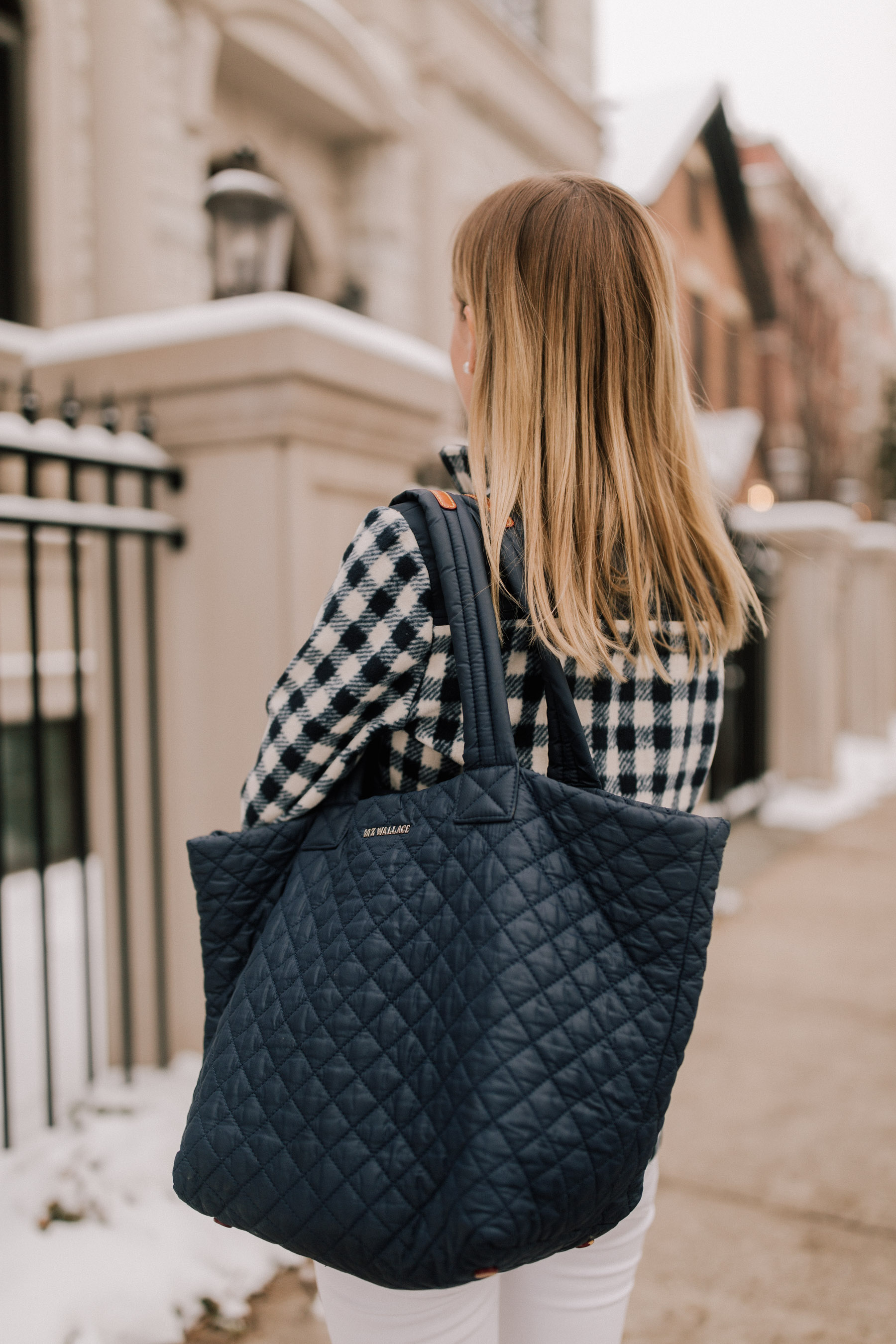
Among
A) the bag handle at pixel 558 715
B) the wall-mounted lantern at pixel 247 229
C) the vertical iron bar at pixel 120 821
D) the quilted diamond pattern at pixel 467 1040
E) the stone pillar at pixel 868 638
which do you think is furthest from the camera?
the stone pillar at pixel 868 638

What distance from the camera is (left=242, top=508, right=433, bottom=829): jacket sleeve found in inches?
44.4

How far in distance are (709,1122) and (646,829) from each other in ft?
8.26

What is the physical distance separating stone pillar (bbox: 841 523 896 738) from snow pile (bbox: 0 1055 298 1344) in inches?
438

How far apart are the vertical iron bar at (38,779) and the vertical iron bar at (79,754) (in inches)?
3.8

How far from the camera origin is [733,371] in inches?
781

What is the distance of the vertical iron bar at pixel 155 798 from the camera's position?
290 centimetres

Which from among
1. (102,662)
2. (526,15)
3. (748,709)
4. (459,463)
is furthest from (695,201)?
(459,463)

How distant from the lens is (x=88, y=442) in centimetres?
259

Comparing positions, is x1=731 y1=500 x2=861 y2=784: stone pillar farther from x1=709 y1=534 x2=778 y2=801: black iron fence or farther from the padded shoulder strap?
the padded shoulder strap

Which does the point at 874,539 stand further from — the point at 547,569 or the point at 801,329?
the point at 801,329

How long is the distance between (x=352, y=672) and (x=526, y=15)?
12759mm

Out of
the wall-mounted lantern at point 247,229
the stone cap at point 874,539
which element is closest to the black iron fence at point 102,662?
the wall-mounted lantern at point 247,229

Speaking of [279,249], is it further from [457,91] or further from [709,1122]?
[457,91]

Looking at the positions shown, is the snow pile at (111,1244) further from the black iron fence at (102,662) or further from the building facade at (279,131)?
the building facade at (279,131)
